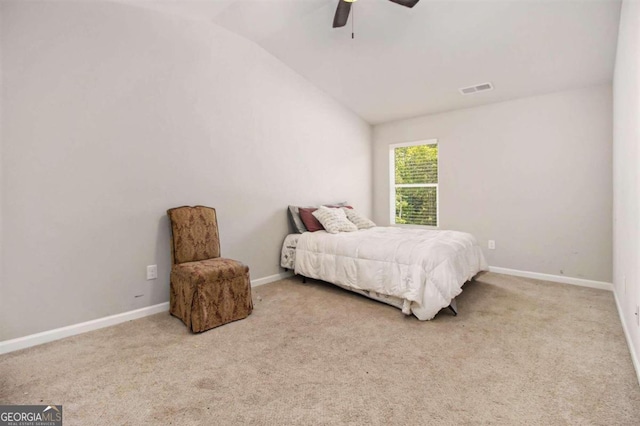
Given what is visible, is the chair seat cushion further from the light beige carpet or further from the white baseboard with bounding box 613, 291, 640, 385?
the white baseboard with bounding box 613, 291, 640, 385

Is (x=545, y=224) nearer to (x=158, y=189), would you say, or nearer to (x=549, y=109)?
(x=549, y=109)

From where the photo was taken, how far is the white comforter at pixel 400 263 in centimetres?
254

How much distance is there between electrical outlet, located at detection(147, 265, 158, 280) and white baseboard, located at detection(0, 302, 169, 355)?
267 millimetres

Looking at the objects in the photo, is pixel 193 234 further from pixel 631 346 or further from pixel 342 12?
pixel 631 346

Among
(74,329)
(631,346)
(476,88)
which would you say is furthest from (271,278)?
(476,88)

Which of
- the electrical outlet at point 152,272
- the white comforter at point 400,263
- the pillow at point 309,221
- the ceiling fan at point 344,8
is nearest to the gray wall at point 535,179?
the white comforter at point 400,263

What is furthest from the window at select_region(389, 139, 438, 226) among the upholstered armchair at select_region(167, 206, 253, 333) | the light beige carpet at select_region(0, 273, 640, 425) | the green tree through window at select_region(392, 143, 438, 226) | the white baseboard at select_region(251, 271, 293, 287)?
the upholstered armchair at select_region(167, 206, 253, 333)

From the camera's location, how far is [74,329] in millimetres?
2311

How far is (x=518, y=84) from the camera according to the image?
3.57 m

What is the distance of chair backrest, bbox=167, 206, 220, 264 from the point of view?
270 centimetres

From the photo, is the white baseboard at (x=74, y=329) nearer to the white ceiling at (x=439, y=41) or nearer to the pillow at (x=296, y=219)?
the pillow at (x=296, y=219)

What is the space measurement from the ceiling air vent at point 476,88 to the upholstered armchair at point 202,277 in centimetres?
343

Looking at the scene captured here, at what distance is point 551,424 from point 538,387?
0.30 metres

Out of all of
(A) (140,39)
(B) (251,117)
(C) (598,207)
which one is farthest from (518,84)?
(A) (140,39)
